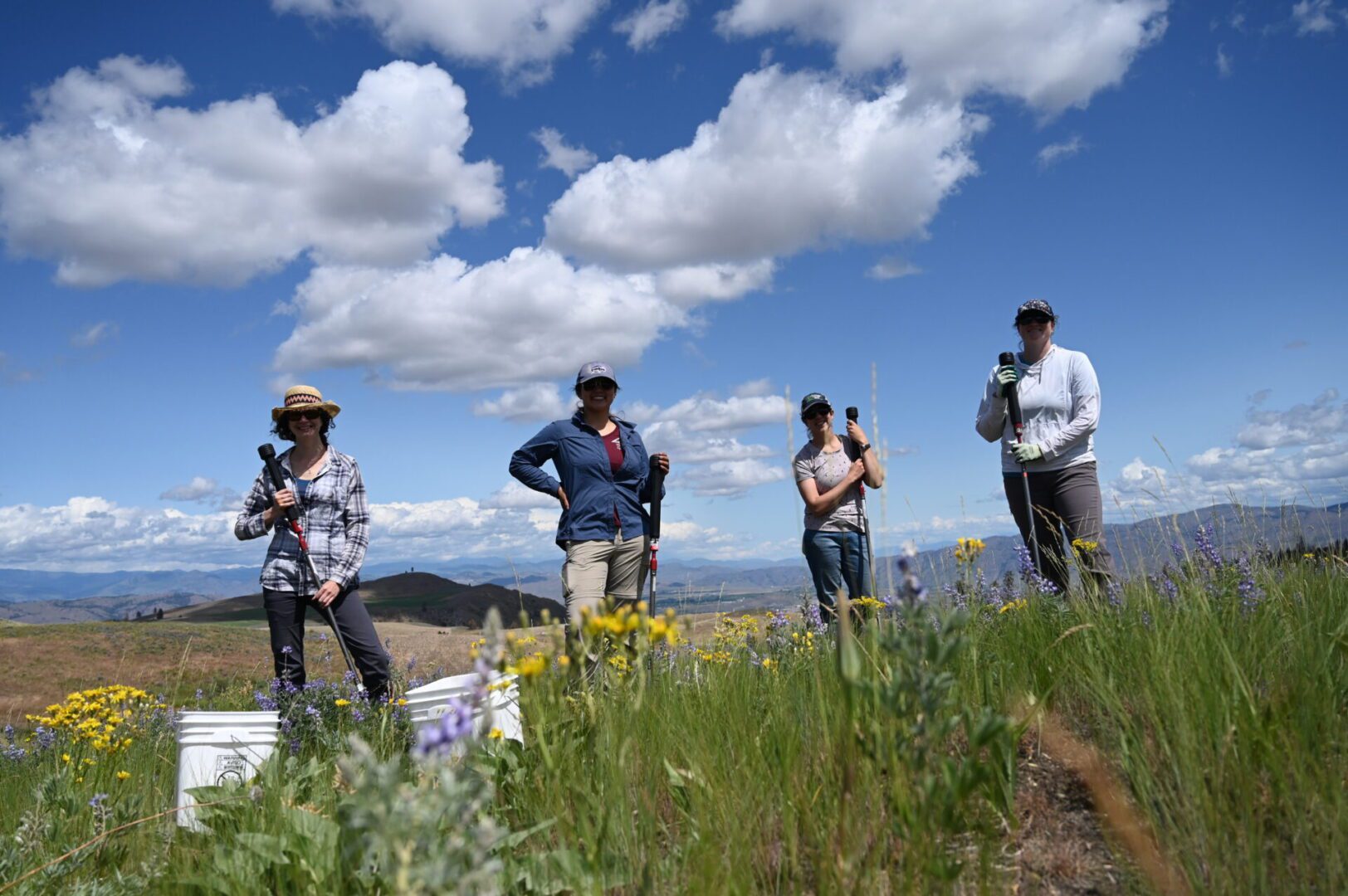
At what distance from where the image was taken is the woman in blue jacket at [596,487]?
5945mm

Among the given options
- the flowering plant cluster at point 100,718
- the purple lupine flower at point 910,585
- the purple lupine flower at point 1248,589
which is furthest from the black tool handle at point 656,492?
the purple lupine flower at point 910,585

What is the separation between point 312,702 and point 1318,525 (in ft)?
20.3

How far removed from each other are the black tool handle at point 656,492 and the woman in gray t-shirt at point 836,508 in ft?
3.39

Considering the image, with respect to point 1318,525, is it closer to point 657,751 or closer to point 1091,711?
point 1091,711

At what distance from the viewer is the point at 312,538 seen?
18.0 feet

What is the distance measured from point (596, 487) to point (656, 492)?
0.66 m

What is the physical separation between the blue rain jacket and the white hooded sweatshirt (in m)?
2.48

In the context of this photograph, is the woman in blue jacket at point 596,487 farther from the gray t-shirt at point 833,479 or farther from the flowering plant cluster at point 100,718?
the flowering plant cluster at point 100,718

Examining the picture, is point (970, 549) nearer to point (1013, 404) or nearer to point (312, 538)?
point (1013, 404)

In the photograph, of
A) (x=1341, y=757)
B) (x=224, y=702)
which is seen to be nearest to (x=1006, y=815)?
(x=1341, y=757)

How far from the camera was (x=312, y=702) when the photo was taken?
16.0 feet

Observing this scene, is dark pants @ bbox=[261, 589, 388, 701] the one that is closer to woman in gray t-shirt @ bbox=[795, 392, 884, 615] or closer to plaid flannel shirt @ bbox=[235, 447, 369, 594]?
plaid flannel shirt @ bbox=[235, 447, 369, 594]

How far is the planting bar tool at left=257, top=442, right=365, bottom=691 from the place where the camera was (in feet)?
17.5

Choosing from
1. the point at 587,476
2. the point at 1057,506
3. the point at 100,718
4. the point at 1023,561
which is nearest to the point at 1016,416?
the point at 1057,506
